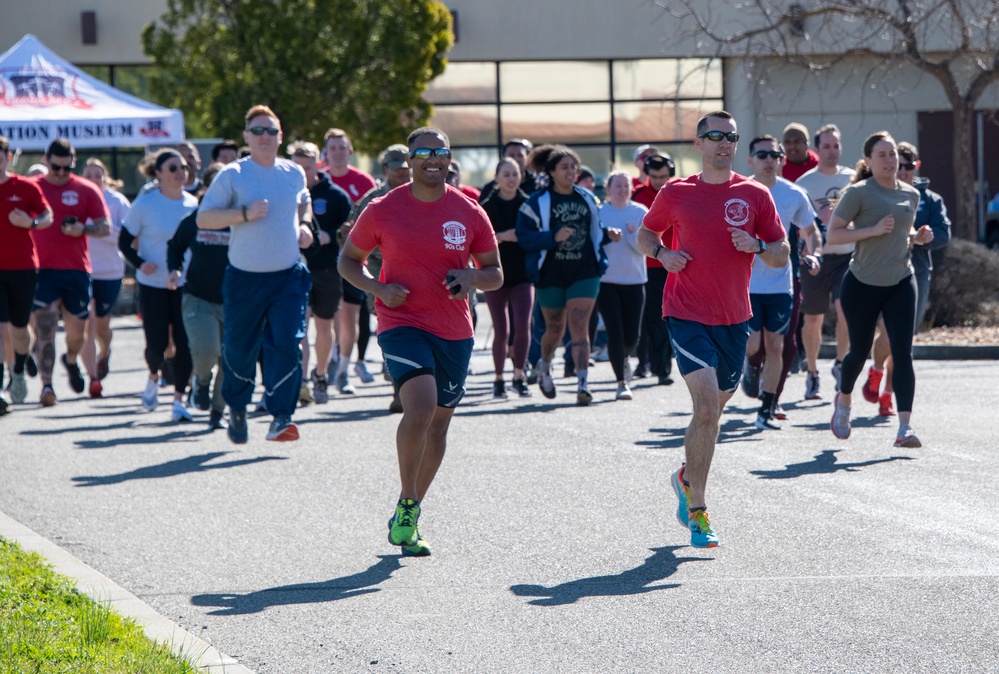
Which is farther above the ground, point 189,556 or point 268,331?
point 268,331

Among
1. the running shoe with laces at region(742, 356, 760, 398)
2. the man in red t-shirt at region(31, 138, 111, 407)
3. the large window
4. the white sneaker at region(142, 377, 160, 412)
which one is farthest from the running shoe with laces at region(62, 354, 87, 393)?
the large window

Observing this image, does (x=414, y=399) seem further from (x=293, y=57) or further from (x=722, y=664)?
(x=293, y=57)

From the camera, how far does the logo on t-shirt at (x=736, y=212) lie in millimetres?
7617

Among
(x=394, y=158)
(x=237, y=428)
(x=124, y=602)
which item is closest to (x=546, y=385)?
(x=394, y=158)

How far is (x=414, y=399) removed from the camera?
727 cm

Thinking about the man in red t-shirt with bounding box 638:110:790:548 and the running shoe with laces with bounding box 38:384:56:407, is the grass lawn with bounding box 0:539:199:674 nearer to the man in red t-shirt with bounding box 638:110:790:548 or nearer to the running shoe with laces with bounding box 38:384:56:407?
the man in red t-shirt with bounding box 638:110:790:548

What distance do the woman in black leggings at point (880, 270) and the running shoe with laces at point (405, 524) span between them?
13.0ft

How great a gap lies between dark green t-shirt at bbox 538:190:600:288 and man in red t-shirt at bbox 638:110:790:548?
548cm

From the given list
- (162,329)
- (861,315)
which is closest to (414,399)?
(861,315)

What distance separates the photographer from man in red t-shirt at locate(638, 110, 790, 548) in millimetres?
7512

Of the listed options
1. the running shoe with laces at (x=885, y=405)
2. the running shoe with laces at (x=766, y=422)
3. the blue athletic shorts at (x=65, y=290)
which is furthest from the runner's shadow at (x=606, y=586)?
the blue athletic shorts at (x=65, y=290)

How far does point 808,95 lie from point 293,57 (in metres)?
12.5

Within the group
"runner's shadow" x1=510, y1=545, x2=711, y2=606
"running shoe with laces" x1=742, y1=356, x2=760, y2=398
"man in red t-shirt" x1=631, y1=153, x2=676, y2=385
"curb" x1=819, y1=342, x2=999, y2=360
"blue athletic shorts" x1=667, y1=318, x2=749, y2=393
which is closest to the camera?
"runner's shadow" x1=510, y1=545, x2=711, y2=606

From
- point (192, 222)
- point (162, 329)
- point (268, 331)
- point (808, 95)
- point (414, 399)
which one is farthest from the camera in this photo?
point (808, 95)
